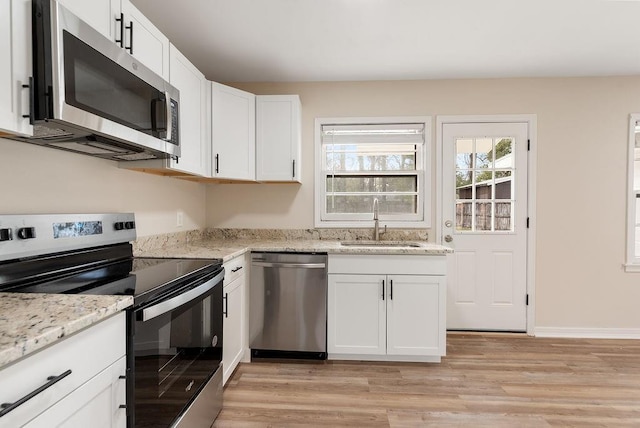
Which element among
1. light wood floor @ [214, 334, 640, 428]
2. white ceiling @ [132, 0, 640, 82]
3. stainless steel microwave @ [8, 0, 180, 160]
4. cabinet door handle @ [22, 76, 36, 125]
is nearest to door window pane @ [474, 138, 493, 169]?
white ceiling @ [132, 0, 640, 82]

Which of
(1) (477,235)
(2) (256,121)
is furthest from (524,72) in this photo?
(2) (256,121)

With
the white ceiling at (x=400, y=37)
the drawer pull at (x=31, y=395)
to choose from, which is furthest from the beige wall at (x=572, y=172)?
the drawer pull at (x=31, y=395)

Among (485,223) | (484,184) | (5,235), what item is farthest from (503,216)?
(5,235)

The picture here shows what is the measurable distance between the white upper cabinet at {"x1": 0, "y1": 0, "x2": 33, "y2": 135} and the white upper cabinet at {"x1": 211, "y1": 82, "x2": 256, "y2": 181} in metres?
1.42

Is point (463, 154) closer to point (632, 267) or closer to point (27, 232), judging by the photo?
point (632, 267)

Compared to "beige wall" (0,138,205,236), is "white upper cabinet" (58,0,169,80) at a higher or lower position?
higher

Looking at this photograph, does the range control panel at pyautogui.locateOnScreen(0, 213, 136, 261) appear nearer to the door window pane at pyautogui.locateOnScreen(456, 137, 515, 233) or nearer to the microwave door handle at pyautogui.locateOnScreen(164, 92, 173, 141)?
the microwave door handle at pyautogui.locateOnScreen(164, 92, 173, 141)

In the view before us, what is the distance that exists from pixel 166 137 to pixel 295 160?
1285 mm

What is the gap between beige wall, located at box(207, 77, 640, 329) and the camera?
2.93m

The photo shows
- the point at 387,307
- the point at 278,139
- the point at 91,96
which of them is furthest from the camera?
the point at 278,139

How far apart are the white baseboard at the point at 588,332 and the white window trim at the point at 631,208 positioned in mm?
562

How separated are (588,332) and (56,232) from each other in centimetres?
402

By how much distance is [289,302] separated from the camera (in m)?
2.44

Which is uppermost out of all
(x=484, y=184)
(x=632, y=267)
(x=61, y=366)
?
(x=484, y=184)
